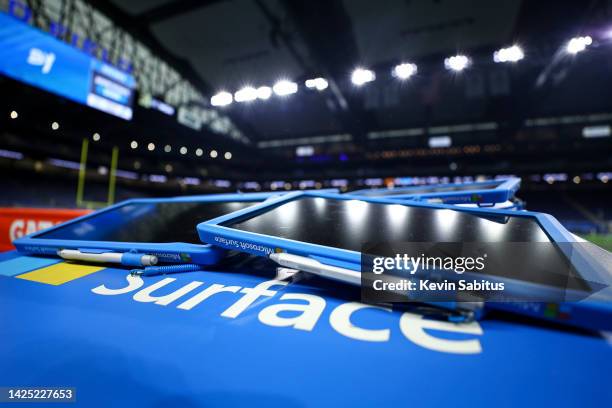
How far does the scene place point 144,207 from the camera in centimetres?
148

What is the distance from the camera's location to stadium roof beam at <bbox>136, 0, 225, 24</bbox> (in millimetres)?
8664

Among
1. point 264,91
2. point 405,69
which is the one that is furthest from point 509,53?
point 264,91

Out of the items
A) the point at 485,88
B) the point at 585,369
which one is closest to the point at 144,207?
the point at 585,369

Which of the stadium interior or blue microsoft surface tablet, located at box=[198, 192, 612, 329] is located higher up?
the stadium interior

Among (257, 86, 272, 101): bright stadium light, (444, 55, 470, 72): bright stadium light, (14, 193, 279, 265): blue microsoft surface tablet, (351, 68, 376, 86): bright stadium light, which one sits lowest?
(14, 193, 279, 265): blue microsoft surface tablet

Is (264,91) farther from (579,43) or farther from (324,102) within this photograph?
(579,43)

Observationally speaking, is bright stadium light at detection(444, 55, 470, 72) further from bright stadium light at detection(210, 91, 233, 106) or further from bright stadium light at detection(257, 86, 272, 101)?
bright stadium light at detection(210, 91, 233, 106)

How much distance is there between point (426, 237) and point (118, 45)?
14.6 meters

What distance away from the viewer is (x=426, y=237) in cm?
75

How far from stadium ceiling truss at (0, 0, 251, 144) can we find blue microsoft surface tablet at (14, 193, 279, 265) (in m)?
8.37

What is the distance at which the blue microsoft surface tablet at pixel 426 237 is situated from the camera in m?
0.48

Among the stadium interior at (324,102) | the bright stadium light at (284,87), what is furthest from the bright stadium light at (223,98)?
the bright stadium light at (284,87)

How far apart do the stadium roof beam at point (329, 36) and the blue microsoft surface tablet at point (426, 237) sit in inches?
260

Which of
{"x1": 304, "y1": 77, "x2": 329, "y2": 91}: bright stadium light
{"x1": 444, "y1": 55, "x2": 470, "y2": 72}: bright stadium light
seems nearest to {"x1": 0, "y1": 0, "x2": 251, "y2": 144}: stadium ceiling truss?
{"x1": 304, "y1": 77, "x2": 329, "y2": 91}: bright stadium light
